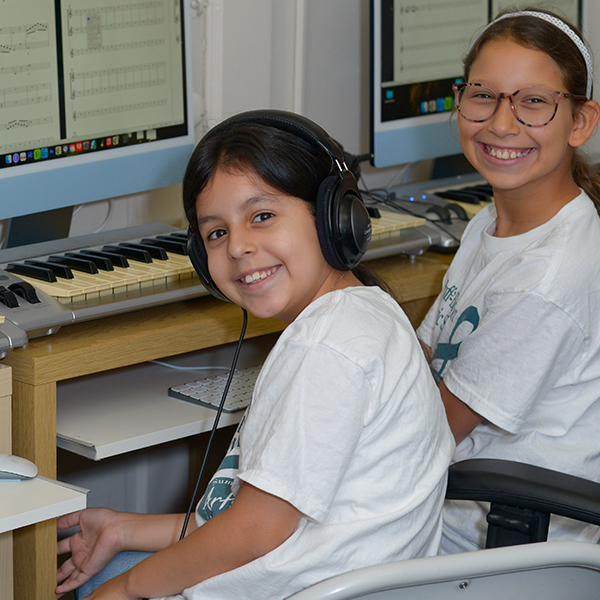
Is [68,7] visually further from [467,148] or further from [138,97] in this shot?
[467,148]

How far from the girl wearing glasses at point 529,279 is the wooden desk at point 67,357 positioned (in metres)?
0.33

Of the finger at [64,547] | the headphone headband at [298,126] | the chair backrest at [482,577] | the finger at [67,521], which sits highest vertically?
the headphone headband at [298,126]

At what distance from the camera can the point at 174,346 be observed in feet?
4.00

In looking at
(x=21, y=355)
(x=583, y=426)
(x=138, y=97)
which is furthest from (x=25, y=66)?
(x=583, y=426)

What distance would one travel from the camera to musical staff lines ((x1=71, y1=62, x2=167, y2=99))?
4.58 feet

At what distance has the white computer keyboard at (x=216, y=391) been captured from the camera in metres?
1.23

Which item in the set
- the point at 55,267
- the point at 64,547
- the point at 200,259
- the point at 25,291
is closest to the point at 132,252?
the point at 55,267

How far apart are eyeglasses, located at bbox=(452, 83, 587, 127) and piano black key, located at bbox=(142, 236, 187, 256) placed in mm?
501

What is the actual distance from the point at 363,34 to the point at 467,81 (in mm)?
932

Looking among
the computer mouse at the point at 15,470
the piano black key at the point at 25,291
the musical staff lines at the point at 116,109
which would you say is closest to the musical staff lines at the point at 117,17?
the musical staff lines at the point at 116,109

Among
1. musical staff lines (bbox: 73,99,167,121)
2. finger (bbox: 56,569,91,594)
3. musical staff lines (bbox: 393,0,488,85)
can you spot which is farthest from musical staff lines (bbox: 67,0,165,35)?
finger (bbox: 56,569,91,594)

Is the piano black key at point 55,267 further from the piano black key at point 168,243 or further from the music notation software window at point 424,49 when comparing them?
the music notation software window at point 424,49

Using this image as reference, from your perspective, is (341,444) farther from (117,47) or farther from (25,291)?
(117,47)

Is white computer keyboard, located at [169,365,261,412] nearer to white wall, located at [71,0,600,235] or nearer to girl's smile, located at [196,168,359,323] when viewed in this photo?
girl's smile, located at [196,168,359,323]
